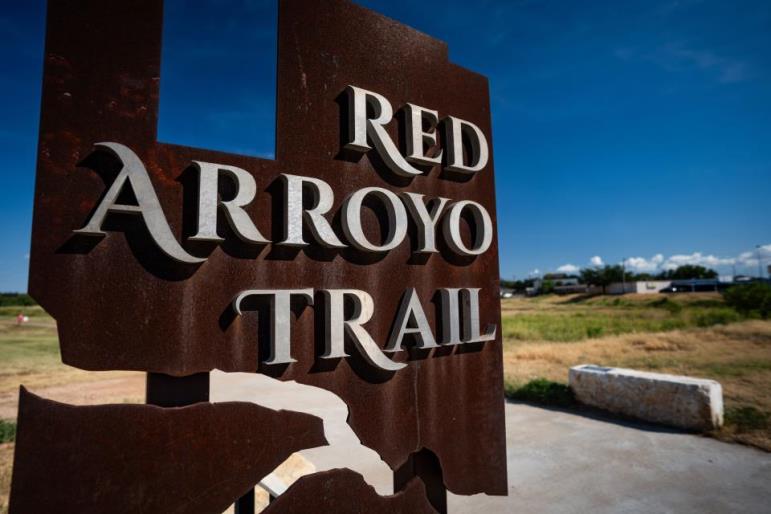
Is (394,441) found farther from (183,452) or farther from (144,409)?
(144,409)

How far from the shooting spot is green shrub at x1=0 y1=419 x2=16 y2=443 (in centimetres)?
720

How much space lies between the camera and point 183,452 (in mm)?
1699

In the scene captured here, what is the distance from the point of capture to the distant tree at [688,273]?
87381mm

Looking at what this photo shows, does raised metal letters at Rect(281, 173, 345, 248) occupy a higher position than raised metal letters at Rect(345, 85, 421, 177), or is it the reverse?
raised metal letters at Rect(345, 85, 421, 177)

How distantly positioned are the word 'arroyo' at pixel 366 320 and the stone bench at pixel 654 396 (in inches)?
258

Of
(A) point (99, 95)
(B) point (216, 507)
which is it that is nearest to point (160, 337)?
(B) point (216, 507)

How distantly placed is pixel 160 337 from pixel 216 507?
2.34ft

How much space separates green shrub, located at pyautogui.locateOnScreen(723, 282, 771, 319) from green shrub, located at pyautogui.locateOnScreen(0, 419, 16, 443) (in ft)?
104

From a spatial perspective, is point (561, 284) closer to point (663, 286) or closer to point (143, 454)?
point (663, 286)

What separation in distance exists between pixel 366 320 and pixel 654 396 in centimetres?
773

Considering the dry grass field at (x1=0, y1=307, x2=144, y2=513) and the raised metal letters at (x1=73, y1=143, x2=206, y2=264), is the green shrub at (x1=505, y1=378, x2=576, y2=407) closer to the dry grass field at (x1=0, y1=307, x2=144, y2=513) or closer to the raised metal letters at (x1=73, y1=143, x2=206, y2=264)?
the dry grass field at (x1=0, y1=307, x2=144, y2=513)

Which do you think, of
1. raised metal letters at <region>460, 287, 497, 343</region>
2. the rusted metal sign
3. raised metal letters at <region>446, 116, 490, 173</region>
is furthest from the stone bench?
raised metal letters at <region>446, 116, 490, 173</region>

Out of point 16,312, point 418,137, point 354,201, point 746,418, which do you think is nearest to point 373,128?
point 418,137

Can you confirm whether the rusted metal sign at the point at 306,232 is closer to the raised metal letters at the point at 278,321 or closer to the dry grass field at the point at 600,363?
the raised metal letters at the point at 278,321
